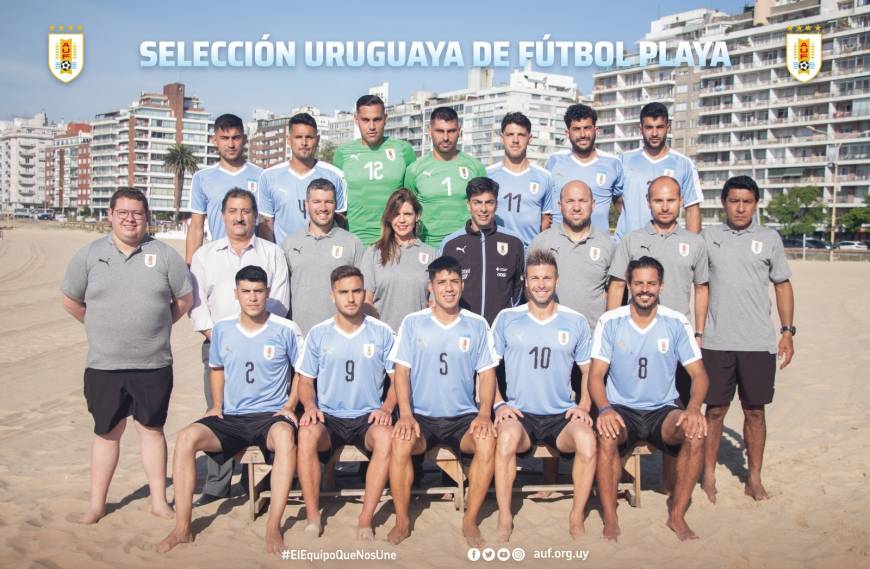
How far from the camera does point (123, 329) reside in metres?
5.71

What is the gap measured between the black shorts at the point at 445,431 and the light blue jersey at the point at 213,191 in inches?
115

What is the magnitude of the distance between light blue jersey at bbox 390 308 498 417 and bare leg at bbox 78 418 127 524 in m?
2.31

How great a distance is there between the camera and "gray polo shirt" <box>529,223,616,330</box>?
21.4 ft

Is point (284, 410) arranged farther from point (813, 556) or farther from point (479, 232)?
point (813, 556)

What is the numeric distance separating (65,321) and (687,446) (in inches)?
610


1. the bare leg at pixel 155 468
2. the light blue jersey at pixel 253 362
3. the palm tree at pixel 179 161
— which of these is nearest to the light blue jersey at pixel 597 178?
the light blue jersey at pixel 253 362

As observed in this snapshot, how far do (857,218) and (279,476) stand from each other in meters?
70.8

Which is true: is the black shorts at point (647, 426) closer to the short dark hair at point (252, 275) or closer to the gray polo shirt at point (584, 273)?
the gray polo shirt at point (584, 273)

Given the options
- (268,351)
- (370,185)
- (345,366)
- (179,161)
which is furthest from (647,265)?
(179,161)

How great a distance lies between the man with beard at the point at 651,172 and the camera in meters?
7.16

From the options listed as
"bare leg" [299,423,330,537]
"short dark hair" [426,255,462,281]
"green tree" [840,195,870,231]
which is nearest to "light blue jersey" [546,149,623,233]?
"short dark hair" [426,255,462,281]

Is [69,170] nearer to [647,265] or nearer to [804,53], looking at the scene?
[804,53]

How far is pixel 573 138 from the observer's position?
24.0 feet

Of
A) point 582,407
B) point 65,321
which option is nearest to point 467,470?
point 582,407
